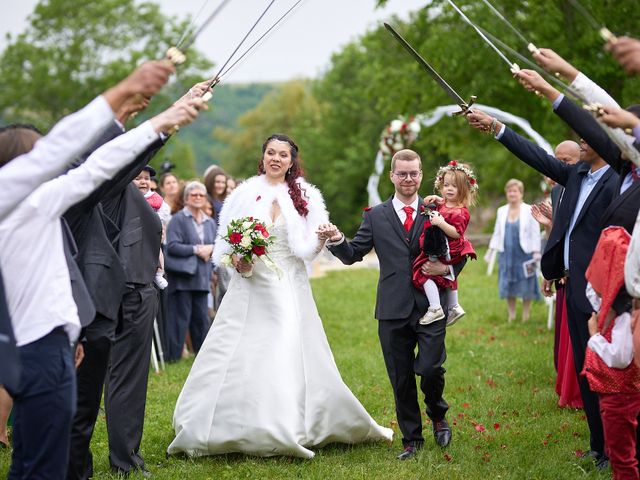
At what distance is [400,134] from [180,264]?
12401mm

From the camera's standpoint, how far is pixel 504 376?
998 cm

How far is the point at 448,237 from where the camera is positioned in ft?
22.1

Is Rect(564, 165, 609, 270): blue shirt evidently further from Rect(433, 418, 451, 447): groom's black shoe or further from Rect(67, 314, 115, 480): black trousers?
Rect(67, 314, 115, 480): black trousers

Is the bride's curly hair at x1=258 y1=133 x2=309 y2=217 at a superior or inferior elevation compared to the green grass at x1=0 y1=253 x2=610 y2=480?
superior

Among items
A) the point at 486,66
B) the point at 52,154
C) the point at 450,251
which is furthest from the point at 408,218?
the point at 486,66

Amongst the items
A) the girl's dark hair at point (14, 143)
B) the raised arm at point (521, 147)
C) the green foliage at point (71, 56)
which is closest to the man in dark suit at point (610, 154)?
the raised arm at point (521, 147)

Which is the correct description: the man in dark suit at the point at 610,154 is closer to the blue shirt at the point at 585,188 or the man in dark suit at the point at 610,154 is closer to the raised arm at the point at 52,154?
the blue shirt at the point at 585,188

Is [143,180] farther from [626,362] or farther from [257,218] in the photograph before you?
[626,362]

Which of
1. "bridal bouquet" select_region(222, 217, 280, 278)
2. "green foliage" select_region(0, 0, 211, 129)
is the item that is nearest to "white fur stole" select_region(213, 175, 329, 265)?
"bridal bouquet" select_region(222, 217, 280, 278)

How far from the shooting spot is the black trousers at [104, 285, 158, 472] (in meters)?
6.37

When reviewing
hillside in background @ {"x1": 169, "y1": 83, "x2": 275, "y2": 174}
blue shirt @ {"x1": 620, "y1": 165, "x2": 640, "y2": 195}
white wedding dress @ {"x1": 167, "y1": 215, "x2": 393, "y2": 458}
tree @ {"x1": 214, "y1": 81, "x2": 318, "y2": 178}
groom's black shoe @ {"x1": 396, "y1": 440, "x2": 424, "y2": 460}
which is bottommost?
groom's black shoe @ {"x1": 396, "y1": 440, "x2": 424, "y2": 460}

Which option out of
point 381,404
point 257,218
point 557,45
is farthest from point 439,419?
point 557,45

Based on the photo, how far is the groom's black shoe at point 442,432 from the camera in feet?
23.0

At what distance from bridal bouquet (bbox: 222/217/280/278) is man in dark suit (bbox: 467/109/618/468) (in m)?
1.95
